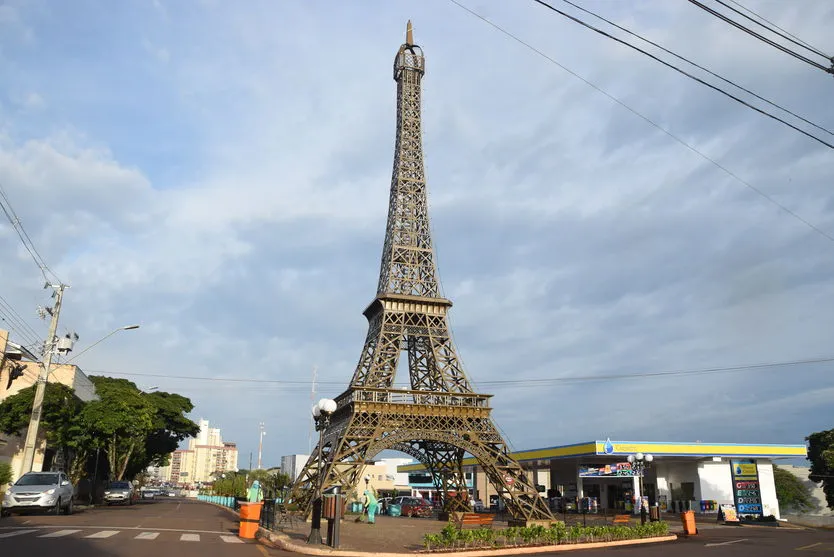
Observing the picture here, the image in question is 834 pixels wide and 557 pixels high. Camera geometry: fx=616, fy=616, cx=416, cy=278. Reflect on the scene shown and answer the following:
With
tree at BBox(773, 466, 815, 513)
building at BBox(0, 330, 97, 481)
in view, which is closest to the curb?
building at BBox(0, 330, 97, 481)

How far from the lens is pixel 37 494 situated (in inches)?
940

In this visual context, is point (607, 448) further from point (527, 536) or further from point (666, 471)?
point (527, 536)

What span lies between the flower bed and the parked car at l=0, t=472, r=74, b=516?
15436 millimetres

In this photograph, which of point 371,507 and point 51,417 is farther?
point 51,417

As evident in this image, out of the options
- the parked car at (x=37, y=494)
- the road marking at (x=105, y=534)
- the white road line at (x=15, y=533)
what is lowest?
the road marking at (x=105, y=534)

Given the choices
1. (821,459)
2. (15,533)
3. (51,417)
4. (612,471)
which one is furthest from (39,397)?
(821,459)

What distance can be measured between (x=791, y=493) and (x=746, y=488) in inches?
1726

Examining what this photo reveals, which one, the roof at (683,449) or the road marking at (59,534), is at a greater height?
the roof at (683,449)

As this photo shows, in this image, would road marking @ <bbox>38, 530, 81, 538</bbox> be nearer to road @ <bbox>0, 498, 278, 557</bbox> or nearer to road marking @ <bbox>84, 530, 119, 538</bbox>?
road @ <bbox>0, 498, 278, 557</bbox>

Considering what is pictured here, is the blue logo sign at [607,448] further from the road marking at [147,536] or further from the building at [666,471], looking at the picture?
the road marking at [147,536]

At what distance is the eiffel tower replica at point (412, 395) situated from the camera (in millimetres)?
38250

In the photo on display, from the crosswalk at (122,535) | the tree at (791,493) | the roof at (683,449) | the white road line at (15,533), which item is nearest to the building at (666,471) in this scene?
the roof at (683,449)

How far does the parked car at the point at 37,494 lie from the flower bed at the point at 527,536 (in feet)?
50.6

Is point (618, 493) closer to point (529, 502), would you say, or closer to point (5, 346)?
point (529, 502)
